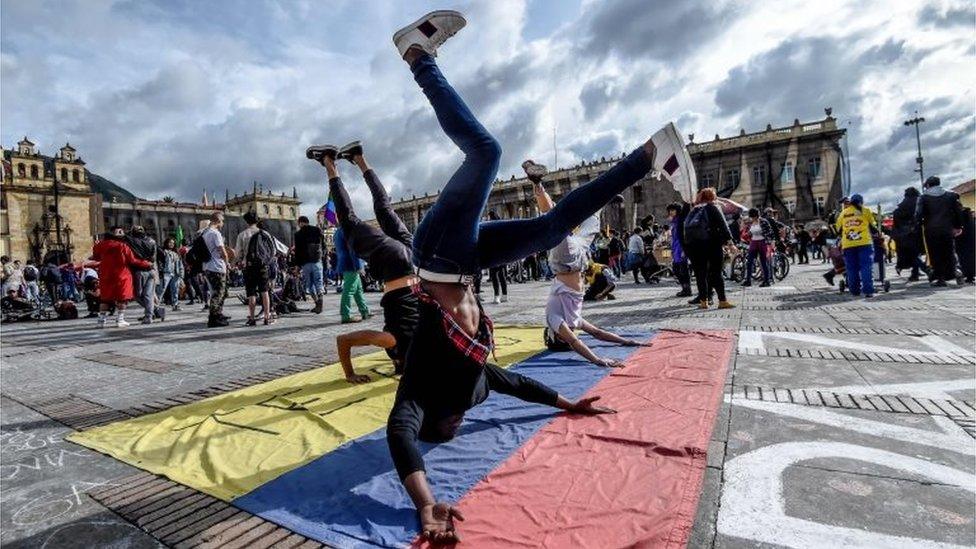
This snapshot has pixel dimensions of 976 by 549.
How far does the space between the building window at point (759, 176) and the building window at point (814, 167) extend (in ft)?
11.9

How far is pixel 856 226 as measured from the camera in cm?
741

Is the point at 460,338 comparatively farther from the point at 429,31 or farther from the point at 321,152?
the point at 321,152

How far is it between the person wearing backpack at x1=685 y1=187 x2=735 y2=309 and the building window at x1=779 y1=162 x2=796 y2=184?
4507cm

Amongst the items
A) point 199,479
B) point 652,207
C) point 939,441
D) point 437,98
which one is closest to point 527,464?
point 199,479

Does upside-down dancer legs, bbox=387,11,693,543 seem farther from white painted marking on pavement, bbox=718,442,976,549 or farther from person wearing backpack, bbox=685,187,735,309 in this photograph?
person wearing backpack, bbox=685,187,735,309

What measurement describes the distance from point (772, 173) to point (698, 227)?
45.6 metres

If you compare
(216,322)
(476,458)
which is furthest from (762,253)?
(216,322)

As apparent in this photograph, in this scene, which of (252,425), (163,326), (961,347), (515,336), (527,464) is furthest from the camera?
(163,326)

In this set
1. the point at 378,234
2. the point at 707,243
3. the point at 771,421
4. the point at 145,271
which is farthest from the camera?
the point at 145,271

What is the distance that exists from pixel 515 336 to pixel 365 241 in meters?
2.29

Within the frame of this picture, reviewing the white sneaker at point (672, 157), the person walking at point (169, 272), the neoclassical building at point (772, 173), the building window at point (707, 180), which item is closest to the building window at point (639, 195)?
the neoclassical building at point (772, 173)

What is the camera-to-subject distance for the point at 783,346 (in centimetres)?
439

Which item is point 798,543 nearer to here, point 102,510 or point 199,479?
point 199,479

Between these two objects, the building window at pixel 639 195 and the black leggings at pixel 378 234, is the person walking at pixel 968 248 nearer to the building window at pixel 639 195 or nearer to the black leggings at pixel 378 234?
the black leggings at pixel 378 234
